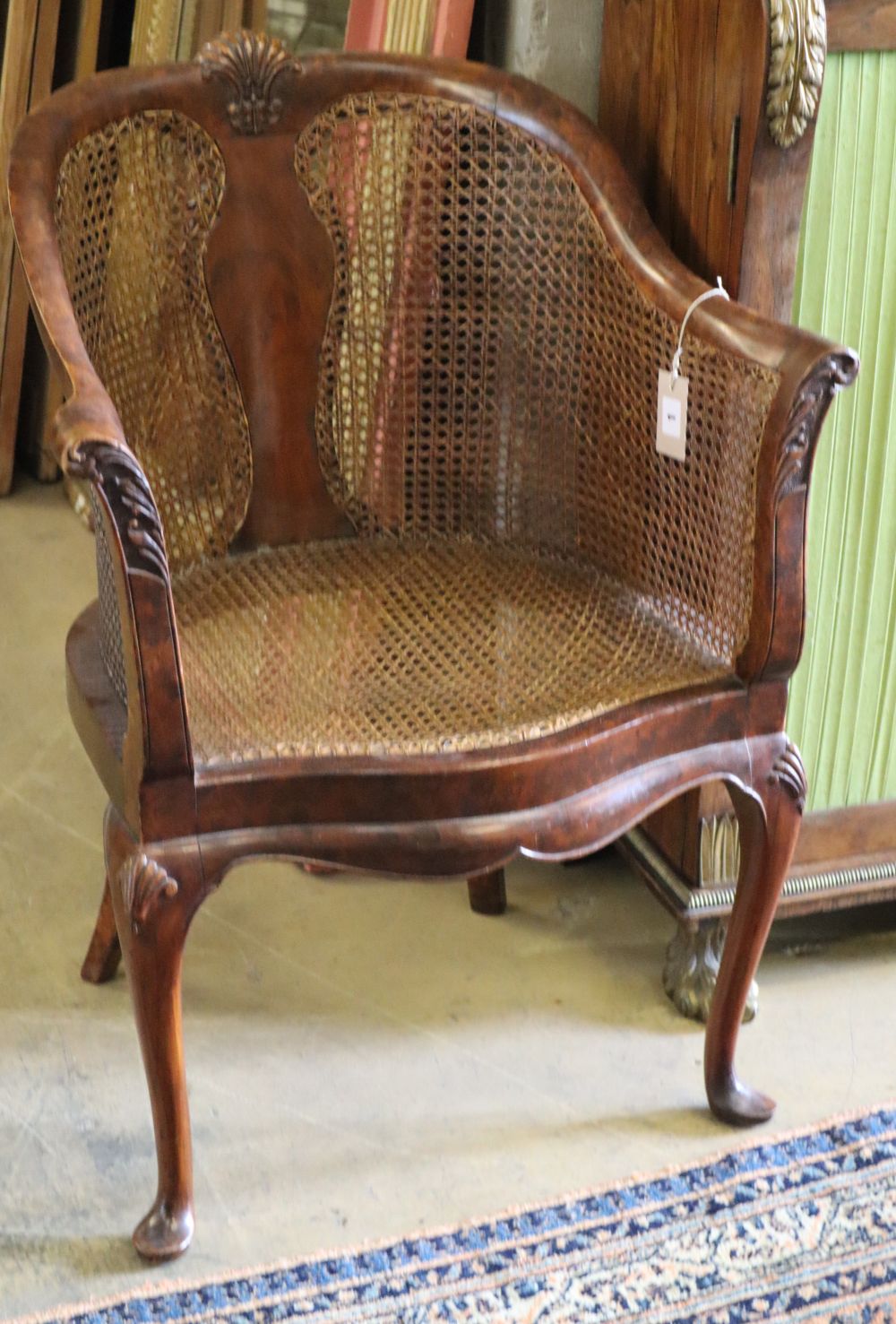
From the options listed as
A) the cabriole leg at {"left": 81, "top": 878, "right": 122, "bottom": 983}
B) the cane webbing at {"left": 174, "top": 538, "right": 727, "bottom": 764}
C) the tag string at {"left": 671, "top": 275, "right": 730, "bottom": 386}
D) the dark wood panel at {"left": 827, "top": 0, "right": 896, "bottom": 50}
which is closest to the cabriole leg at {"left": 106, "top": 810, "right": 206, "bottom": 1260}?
the cane webbing at {"left": 174, "top": 538, "right": 727, "bottom": 764}

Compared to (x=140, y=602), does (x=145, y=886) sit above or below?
below

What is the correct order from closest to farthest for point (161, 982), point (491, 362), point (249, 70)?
point (161, 982) < point (249, 70) < point (491, 362)

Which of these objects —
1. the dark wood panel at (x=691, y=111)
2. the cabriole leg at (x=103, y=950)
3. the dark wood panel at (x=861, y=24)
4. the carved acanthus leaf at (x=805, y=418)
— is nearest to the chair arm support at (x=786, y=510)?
the carved acanthus leaf at (x=805, y=418)

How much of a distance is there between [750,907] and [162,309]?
0.84 meters

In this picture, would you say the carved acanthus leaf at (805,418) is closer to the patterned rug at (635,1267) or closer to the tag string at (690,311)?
the tag string at (690,311)

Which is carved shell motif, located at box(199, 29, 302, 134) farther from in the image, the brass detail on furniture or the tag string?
the brass detail on furniture

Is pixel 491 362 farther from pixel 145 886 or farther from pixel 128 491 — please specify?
pixel 145 886

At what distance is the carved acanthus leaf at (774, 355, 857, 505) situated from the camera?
1286mm

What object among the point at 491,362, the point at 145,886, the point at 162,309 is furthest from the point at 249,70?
the point at 145,886

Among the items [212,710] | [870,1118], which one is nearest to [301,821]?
[212,710]

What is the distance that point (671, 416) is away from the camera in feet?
4.79

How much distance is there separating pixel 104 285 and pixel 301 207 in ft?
0.72

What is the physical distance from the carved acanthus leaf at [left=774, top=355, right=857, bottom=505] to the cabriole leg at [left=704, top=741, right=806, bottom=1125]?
0.88 feet

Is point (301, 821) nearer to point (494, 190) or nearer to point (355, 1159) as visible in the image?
point (355, 1159)
